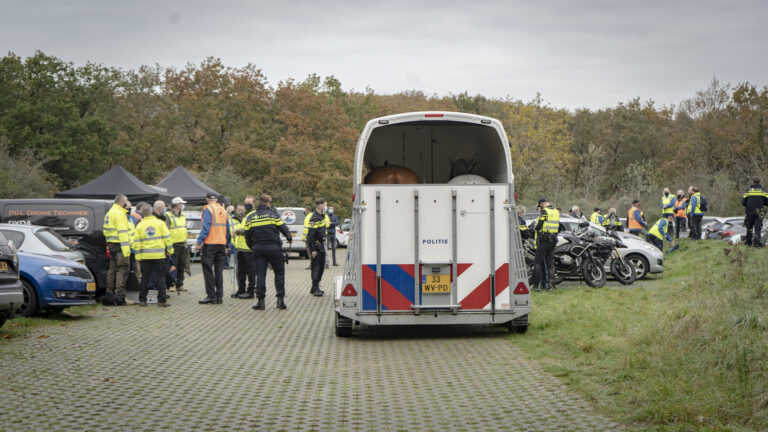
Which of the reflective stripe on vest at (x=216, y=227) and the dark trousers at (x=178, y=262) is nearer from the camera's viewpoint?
the reflective stripe on vest at (x=216, y=227)

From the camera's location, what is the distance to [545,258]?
18.0 meters

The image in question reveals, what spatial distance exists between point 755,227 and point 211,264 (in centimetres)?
1402

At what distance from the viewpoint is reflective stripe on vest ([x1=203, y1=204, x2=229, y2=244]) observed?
1614cm

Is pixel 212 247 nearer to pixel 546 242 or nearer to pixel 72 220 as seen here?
pixel 72 220

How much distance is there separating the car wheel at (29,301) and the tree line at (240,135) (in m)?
33.8

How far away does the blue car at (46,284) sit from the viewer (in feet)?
42.0

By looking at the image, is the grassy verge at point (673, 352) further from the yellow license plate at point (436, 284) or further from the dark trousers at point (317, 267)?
the dark trousers at point (317, 267)

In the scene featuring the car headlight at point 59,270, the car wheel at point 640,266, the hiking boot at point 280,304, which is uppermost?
the car headlight at point 59,270

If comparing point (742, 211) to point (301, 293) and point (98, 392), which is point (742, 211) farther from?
point (98, 392)

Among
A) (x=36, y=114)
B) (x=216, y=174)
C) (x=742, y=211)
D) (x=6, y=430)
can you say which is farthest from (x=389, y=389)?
(x=36, y=114)

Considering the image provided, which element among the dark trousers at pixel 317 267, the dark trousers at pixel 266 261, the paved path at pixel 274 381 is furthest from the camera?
the dark trousers at pixel 317 267

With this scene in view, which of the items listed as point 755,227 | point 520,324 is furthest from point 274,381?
point 755,227

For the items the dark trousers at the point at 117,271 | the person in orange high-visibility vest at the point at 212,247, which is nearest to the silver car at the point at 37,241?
the dark trousers at the point at 117,271

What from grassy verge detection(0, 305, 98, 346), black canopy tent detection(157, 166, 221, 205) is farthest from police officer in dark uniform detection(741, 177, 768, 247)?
black canopy tent detection(157, 166, 221, 205)
